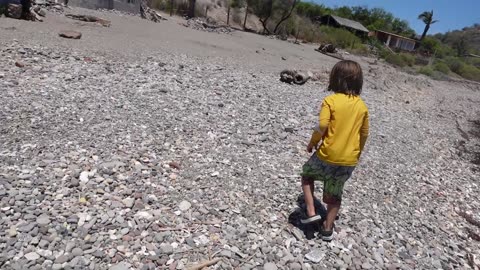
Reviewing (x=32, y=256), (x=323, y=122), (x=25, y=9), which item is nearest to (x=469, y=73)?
(x=25, y=9)

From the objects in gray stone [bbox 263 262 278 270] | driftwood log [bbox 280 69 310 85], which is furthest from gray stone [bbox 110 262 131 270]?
driftwood log [bbox 280 69 310 85]

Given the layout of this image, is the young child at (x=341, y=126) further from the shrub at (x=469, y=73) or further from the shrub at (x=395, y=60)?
the shrub at (x=469, y=73)

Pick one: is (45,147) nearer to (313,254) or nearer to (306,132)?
(313,254)

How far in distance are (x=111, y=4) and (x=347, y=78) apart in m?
23.7

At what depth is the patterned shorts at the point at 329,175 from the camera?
3477mm

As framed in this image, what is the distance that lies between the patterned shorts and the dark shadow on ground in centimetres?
46

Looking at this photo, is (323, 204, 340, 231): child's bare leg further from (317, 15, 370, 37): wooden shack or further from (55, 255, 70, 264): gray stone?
(317, 15, 370, 37): wooden shack

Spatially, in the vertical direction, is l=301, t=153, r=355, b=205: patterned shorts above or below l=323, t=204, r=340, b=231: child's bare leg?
above

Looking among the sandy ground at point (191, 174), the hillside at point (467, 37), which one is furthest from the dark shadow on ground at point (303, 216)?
the hillside at point (467, 37)

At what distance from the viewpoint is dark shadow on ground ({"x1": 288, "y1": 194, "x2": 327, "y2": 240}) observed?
3.91 meters

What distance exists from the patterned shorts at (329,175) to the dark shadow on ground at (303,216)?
0.46 meters

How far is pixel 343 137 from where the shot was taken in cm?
336

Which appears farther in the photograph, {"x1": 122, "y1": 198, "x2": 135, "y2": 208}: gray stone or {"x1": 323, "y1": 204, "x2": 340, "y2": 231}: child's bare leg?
{"x1": 122, "y1": 198, "x2": 135, "y2": 208}: gray stone

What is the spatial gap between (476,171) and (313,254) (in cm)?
718
